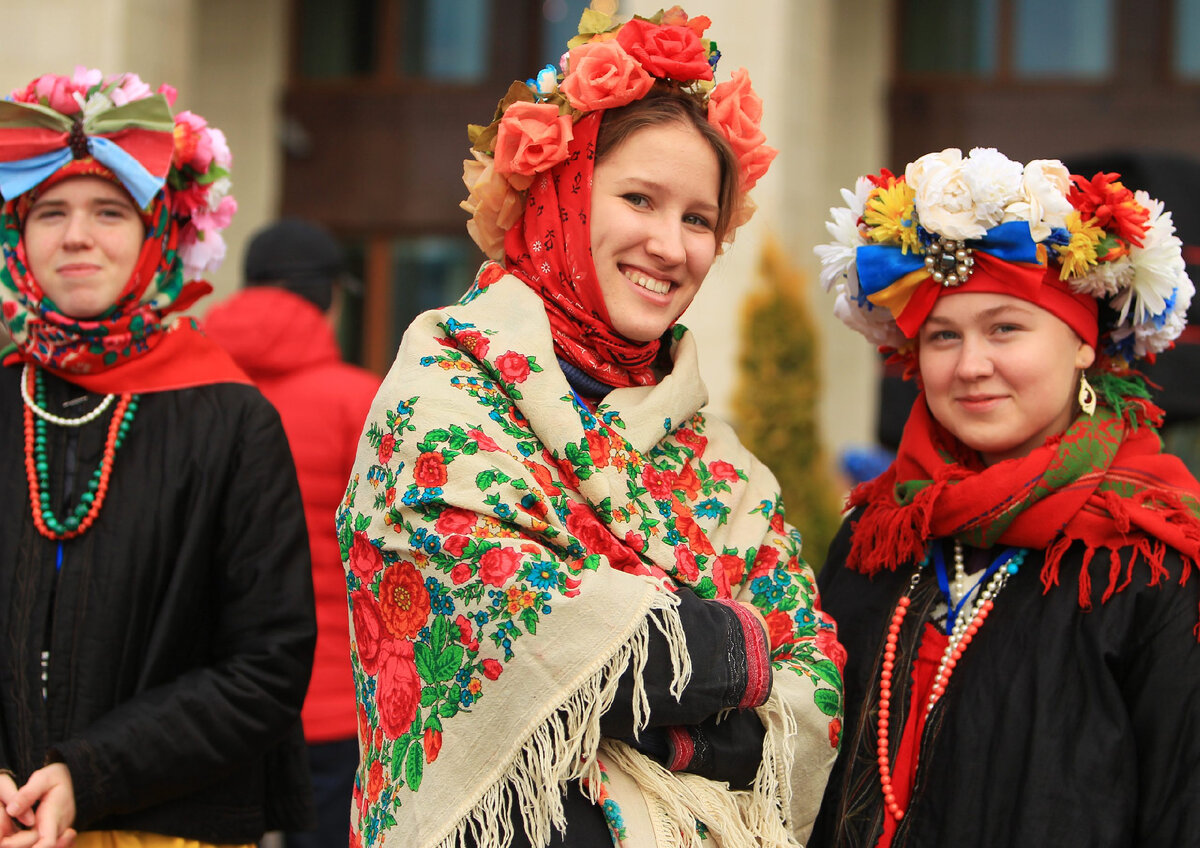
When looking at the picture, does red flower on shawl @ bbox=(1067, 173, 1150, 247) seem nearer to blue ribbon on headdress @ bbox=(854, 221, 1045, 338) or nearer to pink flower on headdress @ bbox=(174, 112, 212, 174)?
blue ribbon on headdress @ bbox=(854, 221, 1045, 338)

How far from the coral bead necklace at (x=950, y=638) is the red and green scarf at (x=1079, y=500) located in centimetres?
5

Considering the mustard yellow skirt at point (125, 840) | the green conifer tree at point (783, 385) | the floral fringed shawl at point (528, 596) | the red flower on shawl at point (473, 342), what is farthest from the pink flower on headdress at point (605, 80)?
the green conifer tree at point (783, 385)

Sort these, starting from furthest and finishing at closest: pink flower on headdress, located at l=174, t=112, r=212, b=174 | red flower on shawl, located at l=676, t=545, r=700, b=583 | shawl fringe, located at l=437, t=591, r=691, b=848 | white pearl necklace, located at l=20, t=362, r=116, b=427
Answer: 1. pink flower on headdress, located at l=174, t=112, r=212, b=174
2. white pearl necklace, located at l=20, t=362, r=116, b=427
3. red flower on shawl, located at l=676, t=545, r=700, b=583
4. shawl fringe, located at l=437, t=591, r=691, b=848

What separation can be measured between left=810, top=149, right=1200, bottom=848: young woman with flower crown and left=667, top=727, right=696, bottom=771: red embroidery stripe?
0.57 m

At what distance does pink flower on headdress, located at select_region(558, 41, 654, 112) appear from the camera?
2.34m

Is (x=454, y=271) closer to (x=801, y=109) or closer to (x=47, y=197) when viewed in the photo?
(x=801, y=109)

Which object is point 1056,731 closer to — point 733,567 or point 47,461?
point 733,567

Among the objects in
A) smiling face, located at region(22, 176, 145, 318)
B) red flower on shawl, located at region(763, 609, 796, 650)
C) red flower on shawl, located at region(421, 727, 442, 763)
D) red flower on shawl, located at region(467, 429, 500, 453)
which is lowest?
red flower on shawl, located at region(421, 727, 442, 763)

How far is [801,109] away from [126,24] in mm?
4005

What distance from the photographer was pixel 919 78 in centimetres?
945

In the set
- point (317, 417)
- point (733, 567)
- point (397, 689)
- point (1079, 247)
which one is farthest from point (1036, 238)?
point (317, 417)

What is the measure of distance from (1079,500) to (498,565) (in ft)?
3.63

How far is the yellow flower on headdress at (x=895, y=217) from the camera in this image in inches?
103

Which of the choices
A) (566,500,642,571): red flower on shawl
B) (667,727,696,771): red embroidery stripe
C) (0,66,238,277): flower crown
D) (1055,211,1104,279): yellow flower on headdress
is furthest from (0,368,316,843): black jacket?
(1055,211,1104,279): yellow flower on headdress
